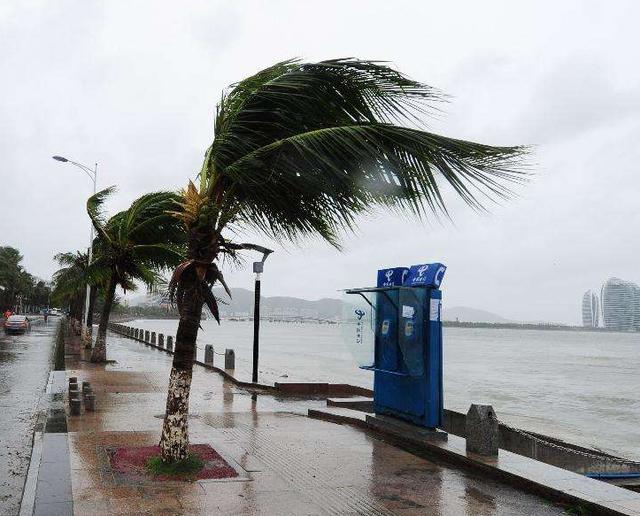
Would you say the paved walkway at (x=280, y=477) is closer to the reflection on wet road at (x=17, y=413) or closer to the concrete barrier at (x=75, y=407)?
the concrete barrier at (x=75, y=407)

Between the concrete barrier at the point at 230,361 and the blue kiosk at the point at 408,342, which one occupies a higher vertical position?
the blue kiosk at the point at 408,342

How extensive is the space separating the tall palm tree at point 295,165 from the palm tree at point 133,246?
10.0 meters

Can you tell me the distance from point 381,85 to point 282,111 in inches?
46.7

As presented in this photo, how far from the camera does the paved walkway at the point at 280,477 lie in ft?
19.1

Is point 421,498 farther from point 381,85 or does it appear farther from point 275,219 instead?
point 381,85

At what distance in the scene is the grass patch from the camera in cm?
680

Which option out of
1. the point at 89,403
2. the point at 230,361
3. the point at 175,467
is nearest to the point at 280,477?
the point at 175,467

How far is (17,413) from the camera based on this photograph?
12.0 metres

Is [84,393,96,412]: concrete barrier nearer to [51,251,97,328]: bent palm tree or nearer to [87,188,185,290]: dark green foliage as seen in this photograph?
[87,188,185,290]: dark green foliage

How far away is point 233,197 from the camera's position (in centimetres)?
753

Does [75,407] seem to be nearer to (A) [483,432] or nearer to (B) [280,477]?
(B) [280,477]

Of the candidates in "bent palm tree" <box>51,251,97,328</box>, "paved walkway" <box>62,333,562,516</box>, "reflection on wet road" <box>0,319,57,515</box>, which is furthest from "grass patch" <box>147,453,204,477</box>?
"bent palm tree" <box>51,251,97,328</box>

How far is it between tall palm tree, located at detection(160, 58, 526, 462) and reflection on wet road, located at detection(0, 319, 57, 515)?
1692 mm

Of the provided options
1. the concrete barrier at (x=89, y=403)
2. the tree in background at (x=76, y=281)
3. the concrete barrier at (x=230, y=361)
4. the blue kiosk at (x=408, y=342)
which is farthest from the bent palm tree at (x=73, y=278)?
the blue kiosk at (x=408, y=342)
